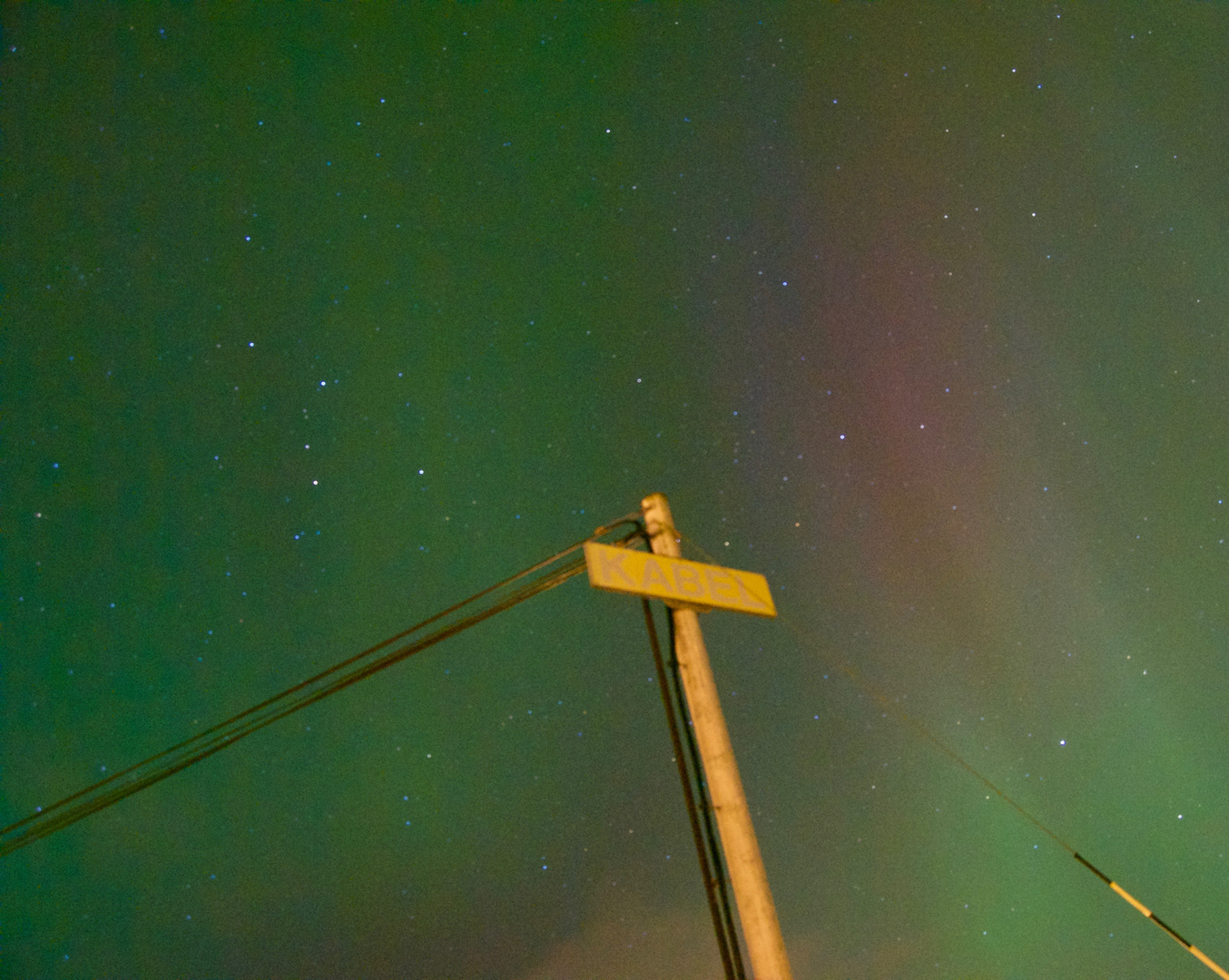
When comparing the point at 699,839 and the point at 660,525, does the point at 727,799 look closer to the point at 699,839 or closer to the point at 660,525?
the point at 699,839

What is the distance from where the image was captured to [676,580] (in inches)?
176

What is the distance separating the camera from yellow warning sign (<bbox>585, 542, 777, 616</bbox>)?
4258 mm

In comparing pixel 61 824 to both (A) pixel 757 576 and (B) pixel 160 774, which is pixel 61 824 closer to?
(B) pixel 160 774

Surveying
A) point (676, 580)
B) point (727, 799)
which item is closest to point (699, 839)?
point (727, 799)

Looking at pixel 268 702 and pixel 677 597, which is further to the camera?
pixel 268 702

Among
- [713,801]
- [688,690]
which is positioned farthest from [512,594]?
[713,801]

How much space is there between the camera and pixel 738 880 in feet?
12.9

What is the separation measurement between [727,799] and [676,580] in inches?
46.8

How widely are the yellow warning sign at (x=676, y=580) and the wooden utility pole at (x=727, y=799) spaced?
0.14m

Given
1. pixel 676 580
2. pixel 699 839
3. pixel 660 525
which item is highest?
pixel 660 525

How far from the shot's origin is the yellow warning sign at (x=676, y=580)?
4258mm

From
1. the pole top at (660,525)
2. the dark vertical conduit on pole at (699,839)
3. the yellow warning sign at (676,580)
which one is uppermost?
the pole top at (660,525)

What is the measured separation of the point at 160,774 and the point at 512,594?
2.74 m

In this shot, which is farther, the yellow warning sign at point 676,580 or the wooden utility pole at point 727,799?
the yellow warning sign at point 676,580
